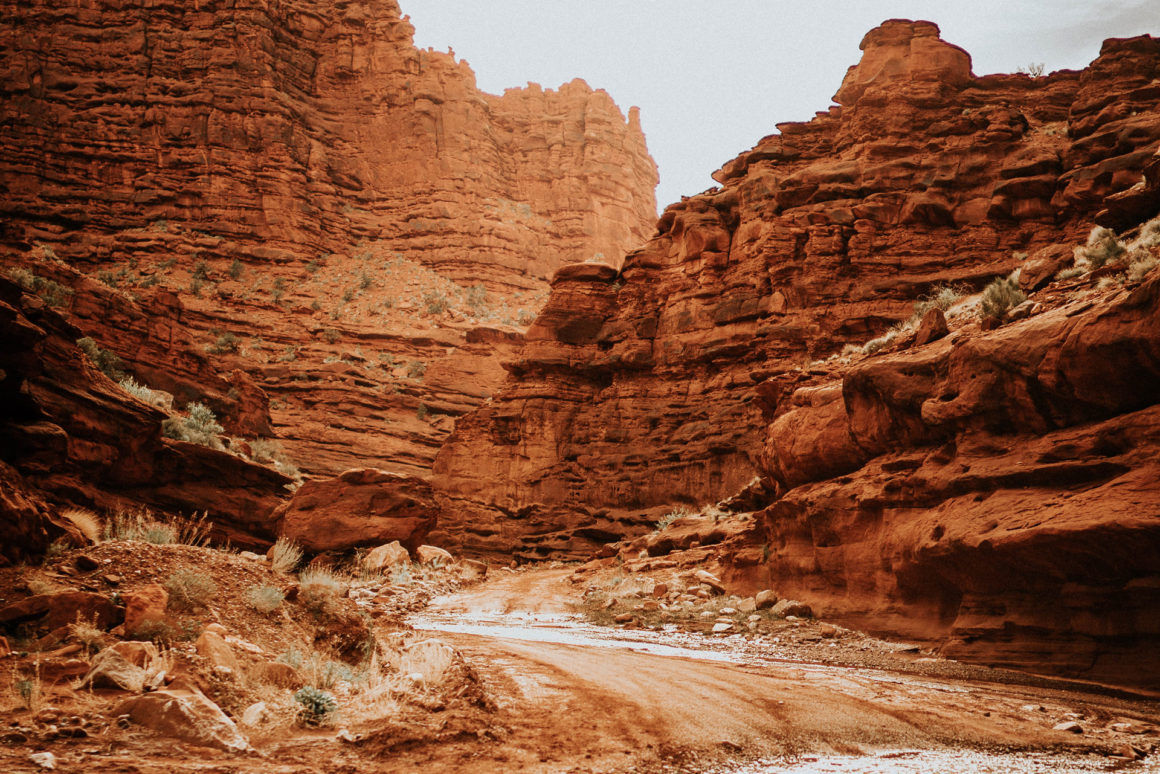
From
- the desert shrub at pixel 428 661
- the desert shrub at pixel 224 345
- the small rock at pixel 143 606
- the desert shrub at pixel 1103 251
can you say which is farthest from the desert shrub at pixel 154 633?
the desert shrub at pixel 224 345

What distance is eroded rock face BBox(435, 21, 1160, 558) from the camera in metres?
29.1

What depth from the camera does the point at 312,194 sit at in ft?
202

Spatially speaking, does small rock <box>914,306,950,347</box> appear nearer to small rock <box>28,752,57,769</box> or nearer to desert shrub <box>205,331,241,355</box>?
small rock <box>28,752,57,769</box>

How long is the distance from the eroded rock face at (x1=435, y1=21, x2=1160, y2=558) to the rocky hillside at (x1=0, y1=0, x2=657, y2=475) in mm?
10024

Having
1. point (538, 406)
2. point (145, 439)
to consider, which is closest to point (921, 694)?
point (145, 439)

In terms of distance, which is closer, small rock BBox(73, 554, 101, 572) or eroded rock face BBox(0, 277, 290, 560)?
small rock BBox(73, 554, 101, 572)

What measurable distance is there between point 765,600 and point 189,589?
36.3 feet

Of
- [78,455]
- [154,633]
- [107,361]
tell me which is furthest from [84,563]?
[107,361]

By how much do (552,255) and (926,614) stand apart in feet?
194

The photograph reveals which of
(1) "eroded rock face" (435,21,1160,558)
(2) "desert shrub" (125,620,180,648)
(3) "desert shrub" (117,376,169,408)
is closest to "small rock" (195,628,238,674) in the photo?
(2) "desert shrub" (125,620,180,648)

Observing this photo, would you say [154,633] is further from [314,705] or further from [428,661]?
[428,661]

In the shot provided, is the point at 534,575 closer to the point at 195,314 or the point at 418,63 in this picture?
the point at 195,314

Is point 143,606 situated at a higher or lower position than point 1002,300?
lower

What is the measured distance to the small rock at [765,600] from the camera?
15.8 meters
